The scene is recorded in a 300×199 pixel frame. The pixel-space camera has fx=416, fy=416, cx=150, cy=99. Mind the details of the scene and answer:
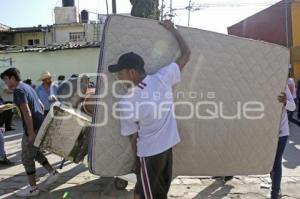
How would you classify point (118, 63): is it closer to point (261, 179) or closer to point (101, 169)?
point (101, 169)

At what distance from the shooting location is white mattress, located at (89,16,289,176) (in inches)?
136

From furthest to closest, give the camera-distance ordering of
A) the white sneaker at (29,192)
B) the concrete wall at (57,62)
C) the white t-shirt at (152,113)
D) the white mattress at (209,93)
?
the concrete wall at (57,62)
the white sneaker at (29,192)
the white mattress at (209,93)
the white t-shirt at (152,113)

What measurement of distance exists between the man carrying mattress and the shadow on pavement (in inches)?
79.7

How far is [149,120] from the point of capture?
3203 millimetres

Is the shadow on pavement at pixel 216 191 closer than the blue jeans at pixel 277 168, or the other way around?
the blue jeans at pixel 277 168

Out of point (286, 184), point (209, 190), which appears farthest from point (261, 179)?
point (209, 190)

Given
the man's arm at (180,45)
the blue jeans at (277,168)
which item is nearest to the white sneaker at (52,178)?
the blue jeans at (277,168)

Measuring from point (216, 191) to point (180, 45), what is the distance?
2.62 meters

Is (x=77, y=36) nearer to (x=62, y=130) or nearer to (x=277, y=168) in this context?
(x=62, y=130)

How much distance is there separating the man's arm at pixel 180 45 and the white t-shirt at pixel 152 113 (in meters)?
0.13

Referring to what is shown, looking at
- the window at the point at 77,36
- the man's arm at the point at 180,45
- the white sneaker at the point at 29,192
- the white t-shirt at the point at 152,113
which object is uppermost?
the window at the point at 77,36

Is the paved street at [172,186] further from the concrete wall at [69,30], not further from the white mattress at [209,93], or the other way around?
the concrete wall at [69,30]

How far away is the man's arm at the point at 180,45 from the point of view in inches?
136

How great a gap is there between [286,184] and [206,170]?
2277mm
